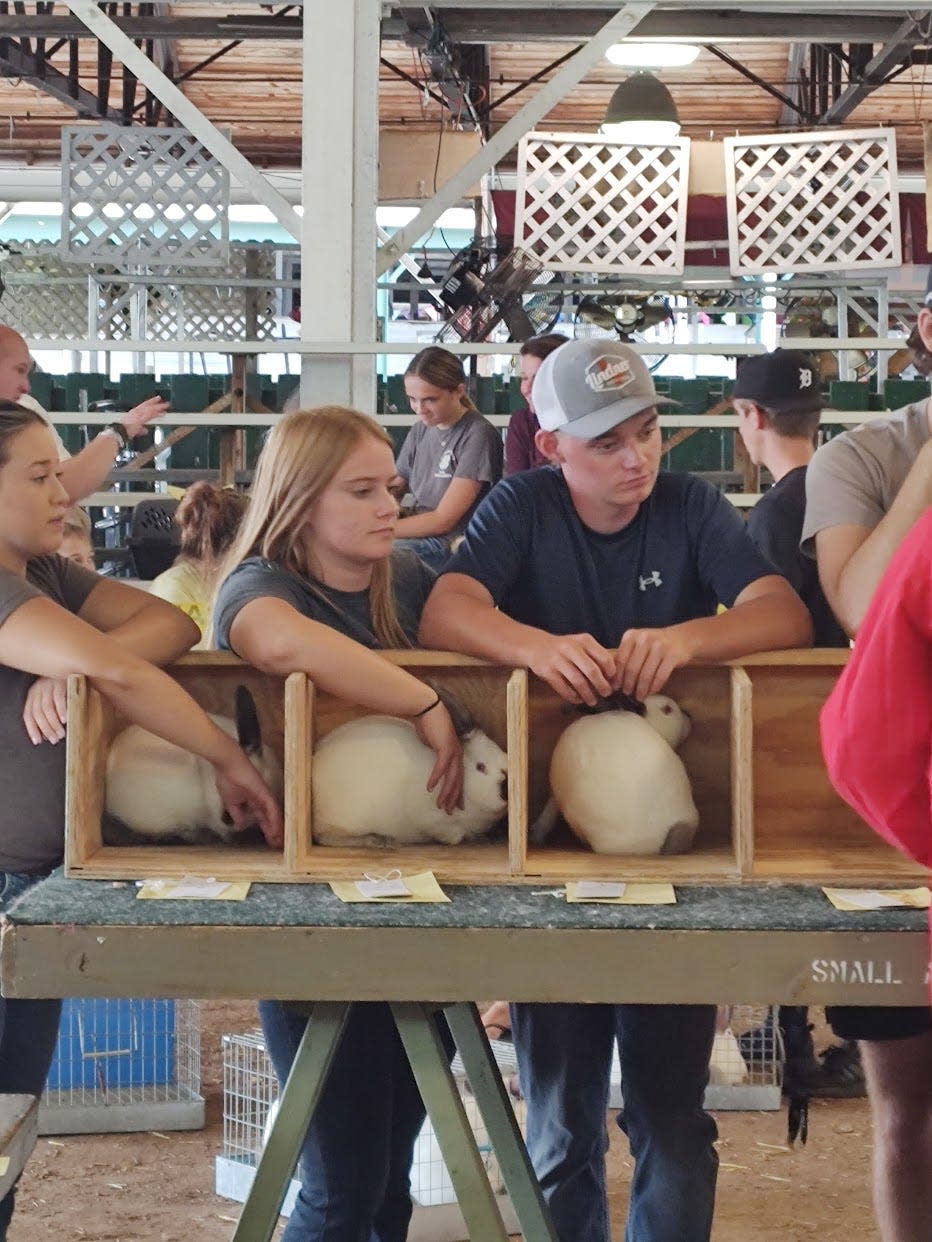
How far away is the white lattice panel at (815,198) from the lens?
6.65 metres

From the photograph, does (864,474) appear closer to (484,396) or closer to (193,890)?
(193,890)

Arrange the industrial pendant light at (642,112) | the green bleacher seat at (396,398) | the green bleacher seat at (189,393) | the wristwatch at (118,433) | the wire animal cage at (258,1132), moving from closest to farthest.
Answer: the wire animal cage at (258,1132) < the wristwatch at (118,433) < the industrial pendant light at (642,112) < the green bleacher seat at (189,393) < the green bleacher seat at (396,398)

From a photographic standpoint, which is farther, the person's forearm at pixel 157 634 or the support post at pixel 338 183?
the support post at pixel 338 183

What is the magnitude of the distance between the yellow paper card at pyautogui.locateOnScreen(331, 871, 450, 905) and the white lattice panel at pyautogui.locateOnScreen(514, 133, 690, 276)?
202 inches

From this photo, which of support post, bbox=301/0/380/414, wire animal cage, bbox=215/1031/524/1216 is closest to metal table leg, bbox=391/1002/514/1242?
wire animal cage, bbox=215/1031/524/1216

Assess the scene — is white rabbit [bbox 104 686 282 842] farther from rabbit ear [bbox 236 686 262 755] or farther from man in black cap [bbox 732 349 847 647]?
man in black cap [bbox 732 349 847 647]

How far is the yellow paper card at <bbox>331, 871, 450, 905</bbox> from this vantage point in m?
1.73

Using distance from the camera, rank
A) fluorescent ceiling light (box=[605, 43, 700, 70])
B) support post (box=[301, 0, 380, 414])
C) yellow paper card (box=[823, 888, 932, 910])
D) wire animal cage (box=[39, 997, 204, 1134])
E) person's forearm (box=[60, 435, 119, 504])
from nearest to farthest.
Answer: yellow paper card (box=[823, 888, 932, 910]) → wire animal cage (box=[39, 997, 204, 1134]) → person's forearm (box=[60, 435, 119, 504]) → support post (box=[301, 0, 380, 414]) → fluorescent ceiling light (box=[605, 43, 700, 70])

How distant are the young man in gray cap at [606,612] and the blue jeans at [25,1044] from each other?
624 millimetres

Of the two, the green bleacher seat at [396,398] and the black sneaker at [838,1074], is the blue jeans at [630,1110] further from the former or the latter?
the green bleacher seat at [396,398]

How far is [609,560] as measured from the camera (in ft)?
7.16

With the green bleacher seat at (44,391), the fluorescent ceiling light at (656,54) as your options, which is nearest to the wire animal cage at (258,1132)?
the fluorescent ceiling light at (656,54)

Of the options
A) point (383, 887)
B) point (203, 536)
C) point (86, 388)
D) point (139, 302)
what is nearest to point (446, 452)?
point (203, 536)

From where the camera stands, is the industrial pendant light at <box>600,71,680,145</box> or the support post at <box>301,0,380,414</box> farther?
the industrial pendant light at <box>600,71,680,145</box>
